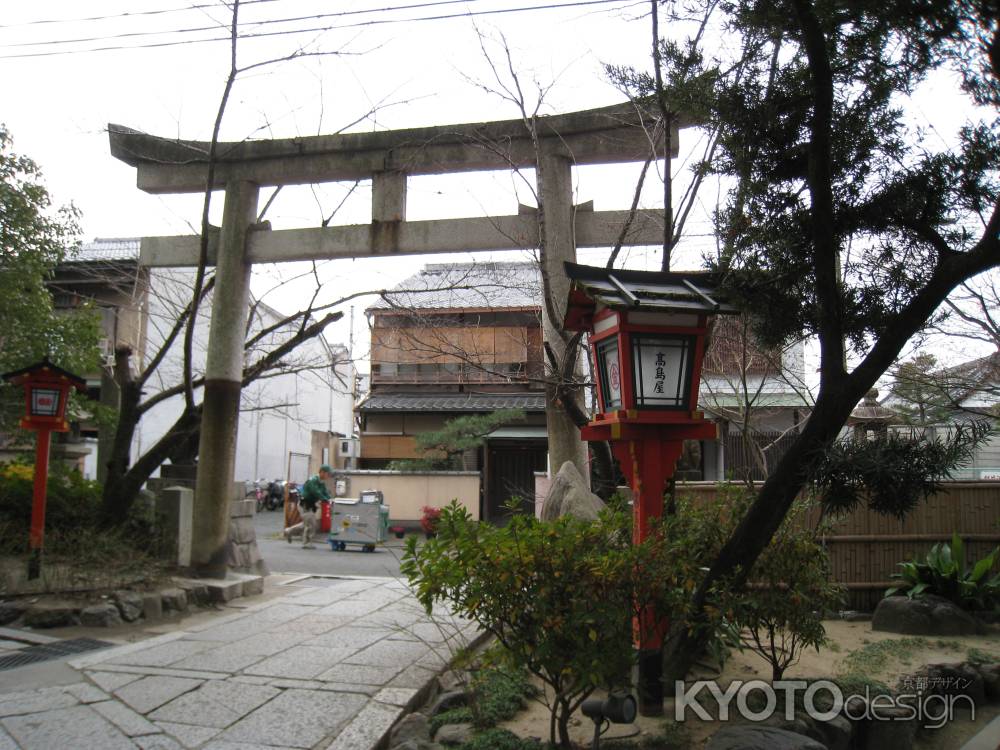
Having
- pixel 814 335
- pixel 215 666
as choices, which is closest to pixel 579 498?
pixel 814 335

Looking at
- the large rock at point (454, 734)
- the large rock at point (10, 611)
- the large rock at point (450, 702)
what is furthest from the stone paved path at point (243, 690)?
the large rock at point (10, 611)

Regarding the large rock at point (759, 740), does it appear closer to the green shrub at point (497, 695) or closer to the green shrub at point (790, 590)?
the green shrub at point (790, 590)

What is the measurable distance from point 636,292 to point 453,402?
1905 centimetres

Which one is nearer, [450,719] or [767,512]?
[767,512]

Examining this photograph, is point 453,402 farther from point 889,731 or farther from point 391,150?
point 889,731

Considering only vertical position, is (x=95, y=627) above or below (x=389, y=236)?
below

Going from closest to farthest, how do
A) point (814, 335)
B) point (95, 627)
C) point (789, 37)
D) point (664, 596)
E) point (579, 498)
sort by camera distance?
point (664, 596), point (789, 37), point (814, 335), point (579, 498), point (95, 627)

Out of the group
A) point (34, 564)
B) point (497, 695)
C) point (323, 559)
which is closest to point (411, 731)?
point (497, 695)

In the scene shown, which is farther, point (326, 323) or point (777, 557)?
point (326, 323)

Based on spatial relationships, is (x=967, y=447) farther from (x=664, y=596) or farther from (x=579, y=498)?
(x=579, y=498)

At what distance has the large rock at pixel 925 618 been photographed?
7.80 metres

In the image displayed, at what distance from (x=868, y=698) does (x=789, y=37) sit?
445 centimetres

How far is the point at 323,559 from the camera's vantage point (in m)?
15.0

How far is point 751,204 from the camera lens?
5.35m
